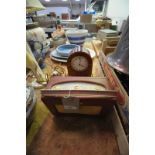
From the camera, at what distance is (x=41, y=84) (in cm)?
82

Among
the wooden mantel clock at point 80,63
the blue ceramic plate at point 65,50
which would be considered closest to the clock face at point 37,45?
the blue ceramic plate at point 65,50

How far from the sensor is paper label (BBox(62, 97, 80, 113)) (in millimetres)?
496

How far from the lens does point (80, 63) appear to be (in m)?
0.83

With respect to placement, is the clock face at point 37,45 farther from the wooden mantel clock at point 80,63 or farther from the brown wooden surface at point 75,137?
the brown wooden surface at point 75,137

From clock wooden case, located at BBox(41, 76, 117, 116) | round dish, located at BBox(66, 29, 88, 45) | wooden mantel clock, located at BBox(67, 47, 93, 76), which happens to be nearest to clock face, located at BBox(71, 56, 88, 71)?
wooden mantel clock, located at BBox(67, 47, 93, 76)

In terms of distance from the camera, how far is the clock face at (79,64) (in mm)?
827

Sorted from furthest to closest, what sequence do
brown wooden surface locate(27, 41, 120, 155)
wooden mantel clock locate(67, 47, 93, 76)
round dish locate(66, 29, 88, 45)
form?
round dish locate(66, 29, 88, 45)
wooden mantel clock locate(67, 47, 93, 76)
brown wooden surface locate(27, 41, 120, 155)

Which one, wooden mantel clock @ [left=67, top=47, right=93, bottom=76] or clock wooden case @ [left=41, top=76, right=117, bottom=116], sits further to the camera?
wooden mantel clock @ [left=67, top=47, right=93, bottom=76]

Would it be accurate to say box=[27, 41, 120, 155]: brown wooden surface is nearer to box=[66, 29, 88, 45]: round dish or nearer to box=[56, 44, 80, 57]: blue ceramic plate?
box=[56, 44, 80, 57]: blue ceramic plate

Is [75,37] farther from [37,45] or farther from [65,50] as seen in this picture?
[37,45]

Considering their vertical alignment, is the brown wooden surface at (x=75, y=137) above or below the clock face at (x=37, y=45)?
below

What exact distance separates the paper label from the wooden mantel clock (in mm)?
317
